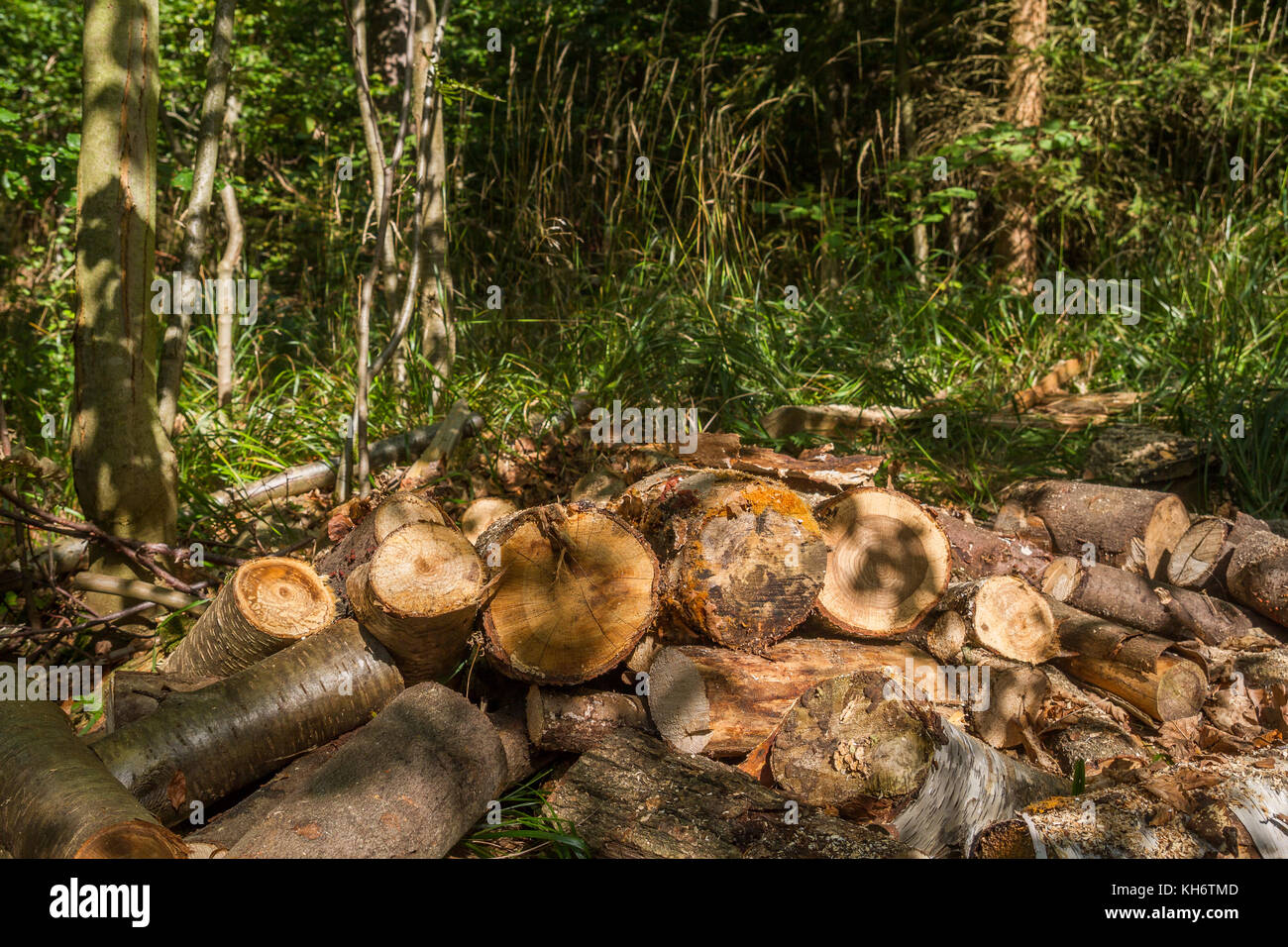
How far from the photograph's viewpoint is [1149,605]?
10.4ft

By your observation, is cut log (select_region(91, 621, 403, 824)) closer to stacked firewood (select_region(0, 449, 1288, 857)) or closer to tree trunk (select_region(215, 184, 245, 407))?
stacked firewood (select_region(0, 449, 1288, 857))

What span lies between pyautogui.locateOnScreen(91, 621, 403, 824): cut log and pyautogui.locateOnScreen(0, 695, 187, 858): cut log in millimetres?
115

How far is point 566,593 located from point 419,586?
393 millimetres

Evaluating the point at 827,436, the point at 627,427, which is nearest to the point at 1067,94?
the point at 827,436

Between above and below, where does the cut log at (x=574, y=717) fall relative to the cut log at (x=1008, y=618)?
below

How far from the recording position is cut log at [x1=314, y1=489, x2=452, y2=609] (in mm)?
2684

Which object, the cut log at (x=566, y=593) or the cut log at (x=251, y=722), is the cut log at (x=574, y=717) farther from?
the cut log at (x=251, y=722)

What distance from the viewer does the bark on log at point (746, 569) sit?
2621 mm

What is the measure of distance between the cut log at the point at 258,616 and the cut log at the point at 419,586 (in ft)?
0.60

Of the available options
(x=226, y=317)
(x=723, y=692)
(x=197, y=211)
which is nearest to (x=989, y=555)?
(x=723, y=692)

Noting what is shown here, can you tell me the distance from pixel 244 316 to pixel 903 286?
397 cm

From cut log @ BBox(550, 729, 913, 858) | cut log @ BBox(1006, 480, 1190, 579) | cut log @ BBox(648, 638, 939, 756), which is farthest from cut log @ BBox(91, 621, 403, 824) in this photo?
cut log @ BBox(1006, 480, 1190, 579)

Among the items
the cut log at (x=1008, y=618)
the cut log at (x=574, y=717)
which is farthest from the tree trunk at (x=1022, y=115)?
the cut log at (x=574, y=717)

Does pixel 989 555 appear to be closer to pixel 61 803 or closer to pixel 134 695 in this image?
pixel 134 695
